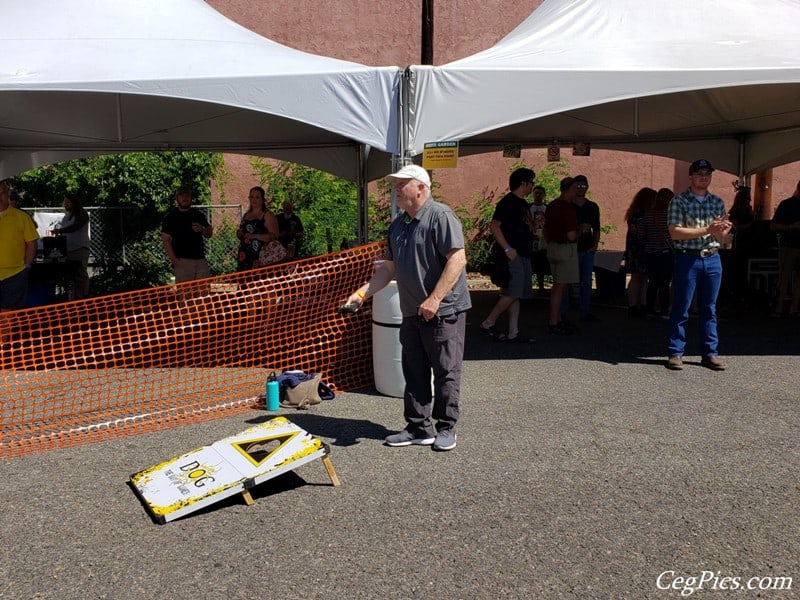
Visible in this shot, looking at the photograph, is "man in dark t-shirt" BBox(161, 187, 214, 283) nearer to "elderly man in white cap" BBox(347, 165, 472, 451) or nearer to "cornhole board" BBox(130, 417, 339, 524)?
"elderly man in white cap" BBox(347, 165, 472, 451)

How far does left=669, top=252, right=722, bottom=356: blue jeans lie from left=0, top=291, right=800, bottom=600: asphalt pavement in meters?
0.94

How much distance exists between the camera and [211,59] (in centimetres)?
678

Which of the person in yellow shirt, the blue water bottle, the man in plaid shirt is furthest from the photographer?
the person in yellow shirt

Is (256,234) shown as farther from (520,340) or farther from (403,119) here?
(520,340)

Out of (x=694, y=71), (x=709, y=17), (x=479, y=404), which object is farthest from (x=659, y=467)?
(x=709, y=17)

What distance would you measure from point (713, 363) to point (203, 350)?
4718 mm

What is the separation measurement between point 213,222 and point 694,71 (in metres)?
11.2

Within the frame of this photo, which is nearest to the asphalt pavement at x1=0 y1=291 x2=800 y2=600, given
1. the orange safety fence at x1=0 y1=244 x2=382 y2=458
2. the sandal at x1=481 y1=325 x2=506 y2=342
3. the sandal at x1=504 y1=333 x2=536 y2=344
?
the orange safety fence at x1=0 y1=244 x2=382 y2=458

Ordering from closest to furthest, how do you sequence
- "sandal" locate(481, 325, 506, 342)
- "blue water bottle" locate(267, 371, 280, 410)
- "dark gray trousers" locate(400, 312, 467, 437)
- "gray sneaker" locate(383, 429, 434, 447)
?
1. "dark gray trousers" locate(400, 312, 467, 437)
2. "gray sneaker" locate(383, 429, 434, 447)
3. "blue water bottle" locate(267, 371, 280, 410)
4. "sandal" locate(481, 325, 506, 342)

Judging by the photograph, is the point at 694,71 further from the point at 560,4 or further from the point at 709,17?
the point at 560,4

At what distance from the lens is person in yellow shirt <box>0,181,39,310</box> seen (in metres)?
7.46

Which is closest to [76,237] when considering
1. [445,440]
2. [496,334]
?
[496,334]

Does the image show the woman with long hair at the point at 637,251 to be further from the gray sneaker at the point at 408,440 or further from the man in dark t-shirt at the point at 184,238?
the gray sneaker at the point at 408,440

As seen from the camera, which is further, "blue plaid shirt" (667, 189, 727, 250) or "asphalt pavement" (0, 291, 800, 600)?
"blue plaid shirt" (667, 189, 727, 250)
